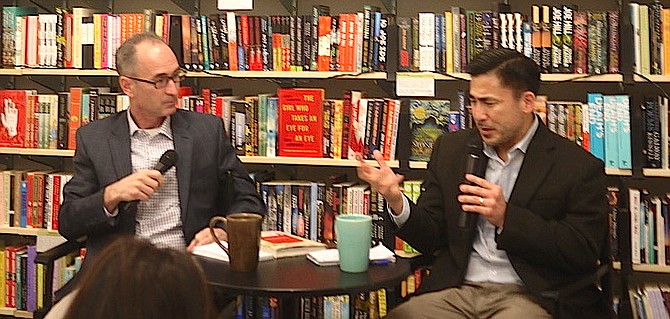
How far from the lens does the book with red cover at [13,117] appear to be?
3.42 meters

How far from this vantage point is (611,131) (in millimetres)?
2828

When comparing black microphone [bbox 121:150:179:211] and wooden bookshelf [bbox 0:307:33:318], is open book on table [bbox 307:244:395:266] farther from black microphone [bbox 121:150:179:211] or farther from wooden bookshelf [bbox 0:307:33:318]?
wooden bookshelf [bbox 0:307:33:318]

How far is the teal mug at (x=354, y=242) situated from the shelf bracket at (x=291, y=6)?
155 cm

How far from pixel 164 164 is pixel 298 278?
0.67m

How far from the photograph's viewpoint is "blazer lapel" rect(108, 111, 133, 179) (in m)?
2.55

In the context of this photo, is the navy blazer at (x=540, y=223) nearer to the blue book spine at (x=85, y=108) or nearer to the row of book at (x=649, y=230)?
the row of book at (x=649, y=230)

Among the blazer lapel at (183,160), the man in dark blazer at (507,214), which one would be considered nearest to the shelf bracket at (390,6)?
the man in dark blazer at (507,214)

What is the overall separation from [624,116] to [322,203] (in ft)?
3.79

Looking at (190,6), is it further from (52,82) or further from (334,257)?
(334,257)

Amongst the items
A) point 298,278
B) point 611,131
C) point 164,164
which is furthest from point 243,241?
point 611,131

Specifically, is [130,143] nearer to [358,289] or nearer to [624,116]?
[358,289]

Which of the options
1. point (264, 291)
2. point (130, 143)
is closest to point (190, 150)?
point (130, 143)

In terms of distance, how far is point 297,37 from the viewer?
3111 millimetres

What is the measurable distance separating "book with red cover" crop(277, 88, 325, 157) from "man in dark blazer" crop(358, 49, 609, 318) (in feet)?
2.25
